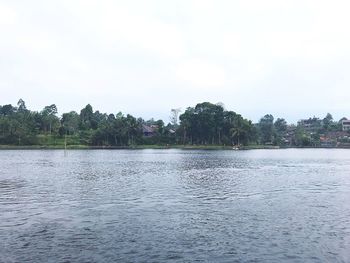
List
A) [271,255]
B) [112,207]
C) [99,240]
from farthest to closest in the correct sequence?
[112,207] → [99,240] → [271,255]

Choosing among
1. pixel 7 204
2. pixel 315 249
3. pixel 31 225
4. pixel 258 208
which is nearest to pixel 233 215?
pixel 258 208

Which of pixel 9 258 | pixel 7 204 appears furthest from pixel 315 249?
pixel 7 204

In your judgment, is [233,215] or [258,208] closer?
[233,215]

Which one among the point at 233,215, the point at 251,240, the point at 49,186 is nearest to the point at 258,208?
the point at 233,215

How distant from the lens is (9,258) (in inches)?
774

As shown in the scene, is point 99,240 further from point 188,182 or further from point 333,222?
point 188,182

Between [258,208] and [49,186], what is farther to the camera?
[49,186]

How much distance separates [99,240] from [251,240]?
898 centimetres

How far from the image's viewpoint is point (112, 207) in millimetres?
34500

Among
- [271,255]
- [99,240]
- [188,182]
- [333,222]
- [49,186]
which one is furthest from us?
[188,182]

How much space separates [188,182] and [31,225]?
31.0 meters

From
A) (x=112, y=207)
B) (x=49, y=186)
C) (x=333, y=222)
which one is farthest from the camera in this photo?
(x=49, y=186)

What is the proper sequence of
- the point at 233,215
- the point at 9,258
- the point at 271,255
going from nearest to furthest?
the point at 9,258, the point at 271,255, the point at 233,215

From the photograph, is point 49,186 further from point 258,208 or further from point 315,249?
point 315,249
